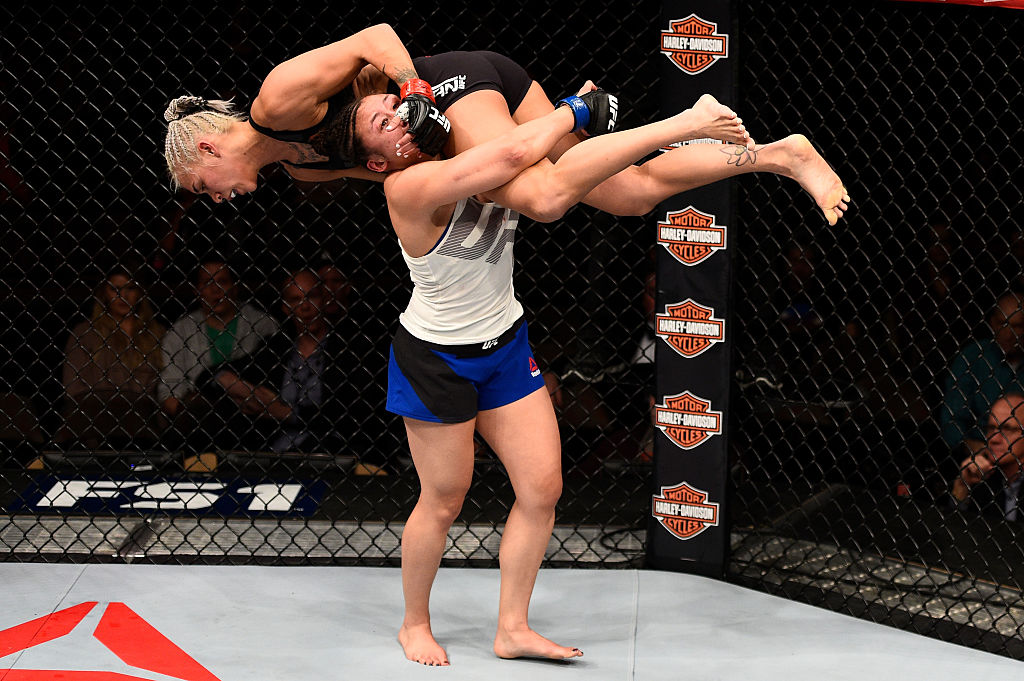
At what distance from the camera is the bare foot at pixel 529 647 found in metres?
2.28

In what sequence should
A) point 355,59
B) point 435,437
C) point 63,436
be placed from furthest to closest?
1. point 63,436
2. point 435,437
3. point 355,59

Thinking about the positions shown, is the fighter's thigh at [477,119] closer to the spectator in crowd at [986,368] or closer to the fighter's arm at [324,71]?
the fighter's arm at [324,71]

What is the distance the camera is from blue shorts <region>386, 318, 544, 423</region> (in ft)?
7.12

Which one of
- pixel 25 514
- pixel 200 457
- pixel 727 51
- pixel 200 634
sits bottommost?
pixel 200 634

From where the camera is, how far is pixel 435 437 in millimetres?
2199

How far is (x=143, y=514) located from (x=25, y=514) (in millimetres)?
325

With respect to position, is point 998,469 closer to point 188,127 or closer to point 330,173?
point 330,173

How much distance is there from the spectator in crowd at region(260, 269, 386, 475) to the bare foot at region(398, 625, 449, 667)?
46.0 inches

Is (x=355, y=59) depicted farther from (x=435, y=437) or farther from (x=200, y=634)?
(x=200, y=634)

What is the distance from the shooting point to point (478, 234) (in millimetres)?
2078

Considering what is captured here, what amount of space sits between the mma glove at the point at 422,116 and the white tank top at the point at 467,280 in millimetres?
153

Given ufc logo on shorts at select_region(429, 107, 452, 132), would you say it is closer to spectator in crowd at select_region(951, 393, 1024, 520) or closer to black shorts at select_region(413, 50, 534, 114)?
black shorts at select_region(413, 50, 534, 114)

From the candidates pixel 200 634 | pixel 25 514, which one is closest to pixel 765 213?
pixel 200 634

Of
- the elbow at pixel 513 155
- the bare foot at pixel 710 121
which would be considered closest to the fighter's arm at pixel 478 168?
the elbow at pixel 513 155
